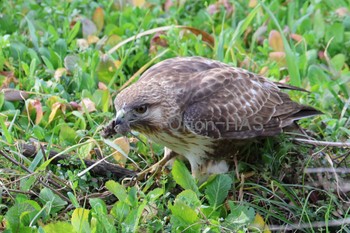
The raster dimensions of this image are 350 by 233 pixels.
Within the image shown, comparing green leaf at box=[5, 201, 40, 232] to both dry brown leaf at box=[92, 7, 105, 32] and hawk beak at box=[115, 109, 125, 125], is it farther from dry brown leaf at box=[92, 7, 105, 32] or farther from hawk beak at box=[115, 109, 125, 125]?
dry brown leaf at box=[92, 7, 105, 32]

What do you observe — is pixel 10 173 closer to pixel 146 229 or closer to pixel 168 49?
pixel 146 229

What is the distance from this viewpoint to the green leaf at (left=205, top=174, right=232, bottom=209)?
15.7 feet

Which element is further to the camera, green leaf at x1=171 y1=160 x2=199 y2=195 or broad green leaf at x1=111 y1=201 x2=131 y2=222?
green leaf at x1=171 y1=160 x2=199 y2=195

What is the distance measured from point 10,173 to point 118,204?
785 millimetres

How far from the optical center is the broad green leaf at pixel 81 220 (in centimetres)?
421

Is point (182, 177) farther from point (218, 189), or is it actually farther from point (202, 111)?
point (202, 111)

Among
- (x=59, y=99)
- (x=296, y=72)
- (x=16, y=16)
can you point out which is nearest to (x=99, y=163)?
Answer: (x=59, y=99)

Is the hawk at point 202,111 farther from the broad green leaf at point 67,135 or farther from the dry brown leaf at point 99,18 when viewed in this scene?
the dry brown leaf at point 99,18

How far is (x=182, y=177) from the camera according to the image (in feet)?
15.9

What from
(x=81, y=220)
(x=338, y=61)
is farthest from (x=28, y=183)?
(x=338, y=61)

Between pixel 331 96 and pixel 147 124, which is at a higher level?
pixel 147 124

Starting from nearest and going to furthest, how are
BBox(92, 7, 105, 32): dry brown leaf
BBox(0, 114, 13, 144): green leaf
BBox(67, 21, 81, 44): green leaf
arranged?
BBox(0, 114, 13, 144): green leaf → BBox(67, 21, 81, 44): green leaf → BBox(92, 7, 105, 32): dry brown leaf

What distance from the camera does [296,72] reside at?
609cm

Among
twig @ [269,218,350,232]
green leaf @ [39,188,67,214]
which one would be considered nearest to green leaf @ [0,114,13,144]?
green leaf @ [39,188,67,214]
